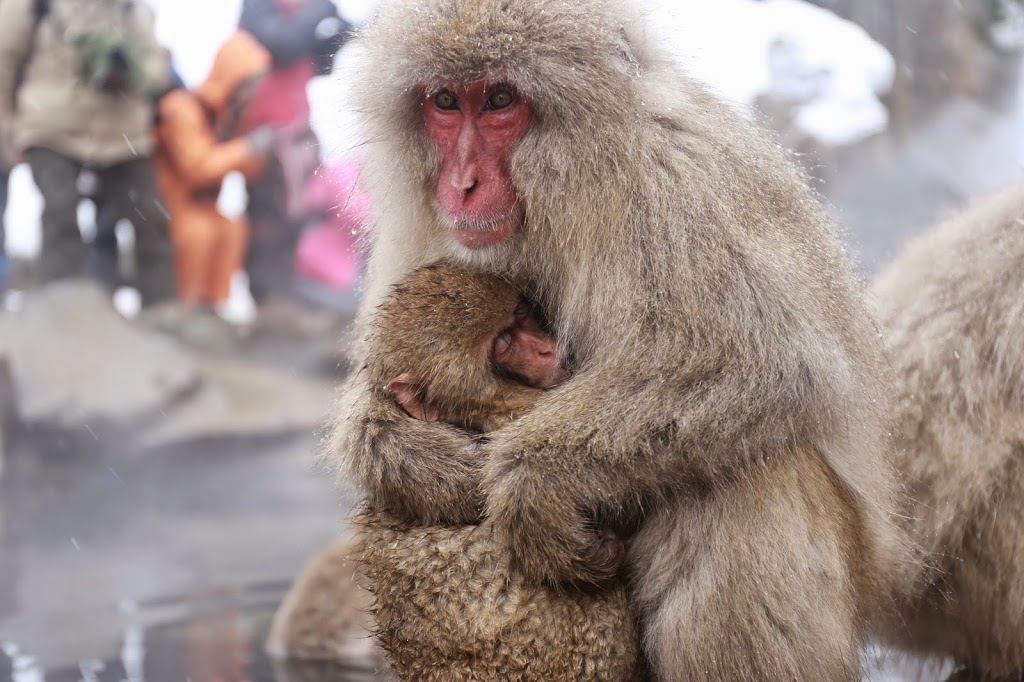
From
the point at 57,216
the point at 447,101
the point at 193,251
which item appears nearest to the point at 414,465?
the point at 447,101

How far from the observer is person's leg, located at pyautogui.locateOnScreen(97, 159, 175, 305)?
7.82 m

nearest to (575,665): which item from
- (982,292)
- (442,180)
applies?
(442,180)

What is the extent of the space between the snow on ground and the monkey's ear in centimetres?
353

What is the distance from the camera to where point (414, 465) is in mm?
2852

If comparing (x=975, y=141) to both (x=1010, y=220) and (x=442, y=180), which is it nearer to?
(x=1010, y=220)

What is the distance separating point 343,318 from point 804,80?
4.13 meters

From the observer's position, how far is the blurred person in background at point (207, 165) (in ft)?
26.6

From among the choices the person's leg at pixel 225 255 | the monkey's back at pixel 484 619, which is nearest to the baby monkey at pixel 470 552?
the monkey's back at pixel 484 619

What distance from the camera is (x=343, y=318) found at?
9.30 m

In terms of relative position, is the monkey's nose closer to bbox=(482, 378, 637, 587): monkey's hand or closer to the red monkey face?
the red monkey face

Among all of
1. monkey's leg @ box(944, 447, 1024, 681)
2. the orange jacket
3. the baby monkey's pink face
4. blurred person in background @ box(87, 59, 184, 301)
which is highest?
the orange jacket

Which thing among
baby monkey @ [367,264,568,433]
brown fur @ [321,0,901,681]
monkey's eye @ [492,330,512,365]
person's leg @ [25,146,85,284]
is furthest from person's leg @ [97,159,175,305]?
monkey's eye @ [492,330,512,365]

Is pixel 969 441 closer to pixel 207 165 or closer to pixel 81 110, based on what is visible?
pixel 81 110

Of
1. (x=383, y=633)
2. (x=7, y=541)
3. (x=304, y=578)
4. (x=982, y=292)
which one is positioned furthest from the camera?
(x=7, y=541)
